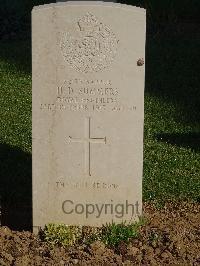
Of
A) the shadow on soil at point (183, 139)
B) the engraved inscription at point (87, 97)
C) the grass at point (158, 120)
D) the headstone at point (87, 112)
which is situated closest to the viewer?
the headstone at point (87, 112)

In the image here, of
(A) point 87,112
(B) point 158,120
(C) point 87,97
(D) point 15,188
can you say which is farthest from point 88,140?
(B) point 158,120

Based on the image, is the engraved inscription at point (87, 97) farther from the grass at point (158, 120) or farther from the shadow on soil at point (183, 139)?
the shadow on soil at point (183, 139)

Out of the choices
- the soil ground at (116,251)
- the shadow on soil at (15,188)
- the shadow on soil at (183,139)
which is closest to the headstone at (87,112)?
the soil ground at (116,251)

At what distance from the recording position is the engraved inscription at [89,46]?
14.6ft

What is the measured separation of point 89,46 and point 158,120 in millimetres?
3587

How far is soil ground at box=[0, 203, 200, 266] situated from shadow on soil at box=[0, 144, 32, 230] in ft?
1.36

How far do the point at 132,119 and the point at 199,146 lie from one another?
2.57m

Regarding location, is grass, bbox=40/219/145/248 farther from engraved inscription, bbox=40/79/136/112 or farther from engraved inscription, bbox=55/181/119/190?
engraved inscription, bbox=40/79/136/112

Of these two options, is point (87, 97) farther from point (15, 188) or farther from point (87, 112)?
point (15, 188)

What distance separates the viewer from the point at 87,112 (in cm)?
461

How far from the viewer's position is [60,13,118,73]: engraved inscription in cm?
445

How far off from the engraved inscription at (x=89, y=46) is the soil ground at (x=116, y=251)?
1.23 m

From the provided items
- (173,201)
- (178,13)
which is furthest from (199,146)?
(178,13)

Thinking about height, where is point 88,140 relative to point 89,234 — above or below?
above
